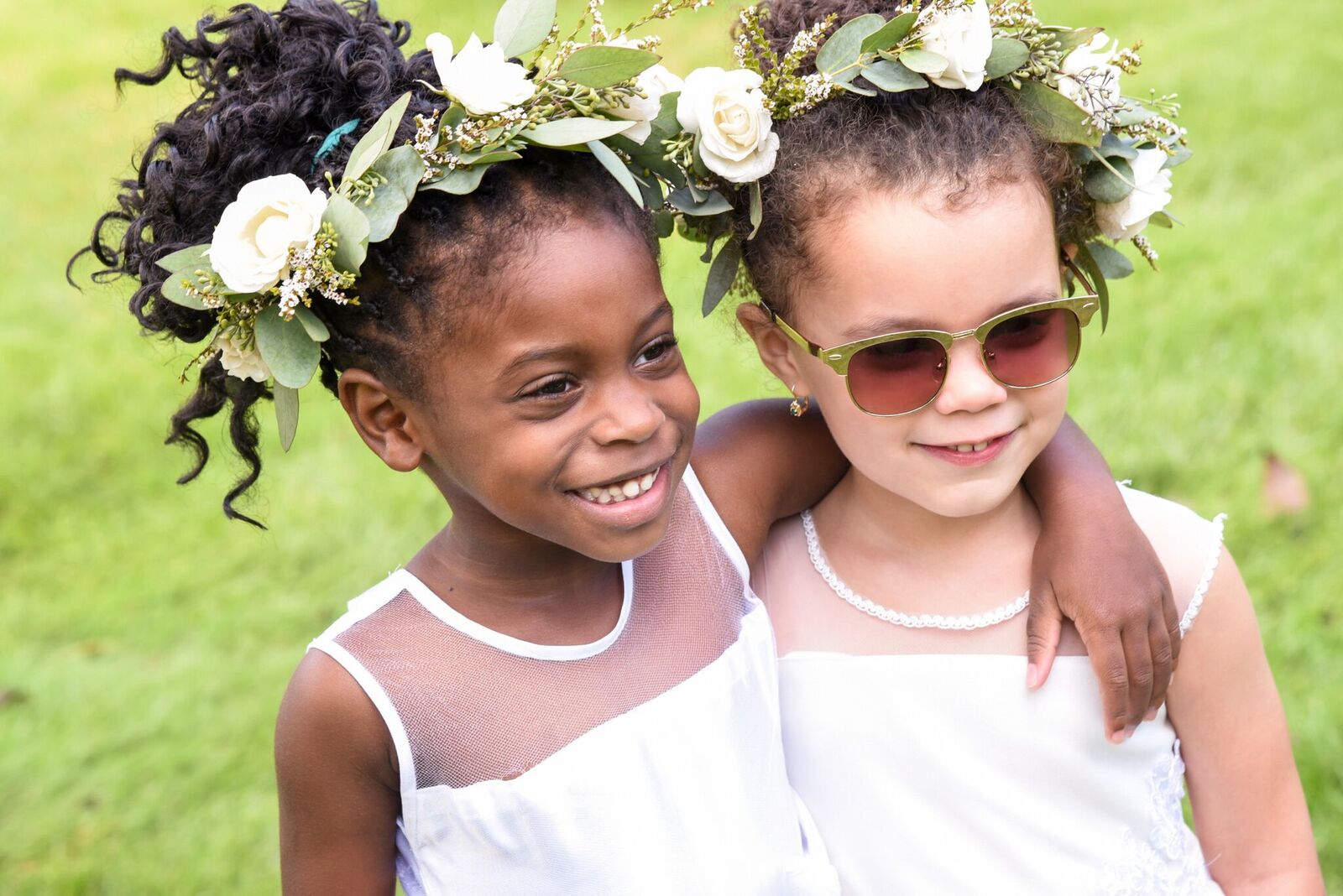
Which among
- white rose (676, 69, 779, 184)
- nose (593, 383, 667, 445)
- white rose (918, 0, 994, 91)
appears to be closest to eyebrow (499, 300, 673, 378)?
nose (593, 383, 667, 445)

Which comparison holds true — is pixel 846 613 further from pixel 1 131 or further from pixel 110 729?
pixel 1 131

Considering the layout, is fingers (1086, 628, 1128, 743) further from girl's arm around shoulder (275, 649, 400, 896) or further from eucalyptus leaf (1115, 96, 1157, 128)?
girl's arm around shoulder (275, 649, 400, 896)

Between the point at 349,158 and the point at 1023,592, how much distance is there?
4.46ft

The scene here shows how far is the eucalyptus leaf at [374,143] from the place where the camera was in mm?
1952

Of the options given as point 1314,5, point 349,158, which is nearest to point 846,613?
point 349,158

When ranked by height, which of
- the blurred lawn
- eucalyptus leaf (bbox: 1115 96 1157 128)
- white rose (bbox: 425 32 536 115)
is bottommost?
the blurred lawn

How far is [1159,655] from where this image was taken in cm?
221

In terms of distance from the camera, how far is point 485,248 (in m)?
2.00

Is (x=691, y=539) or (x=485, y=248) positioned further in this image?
(x=691, y=539)

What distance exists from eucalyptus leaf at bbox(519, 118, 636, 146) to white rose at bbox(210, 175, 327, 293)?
33 cm

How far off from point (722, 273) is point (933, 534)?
0.61 meters

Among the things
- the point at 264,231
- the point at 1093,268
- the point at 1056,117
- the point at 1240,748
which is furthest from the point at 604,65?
the point at 1240,748

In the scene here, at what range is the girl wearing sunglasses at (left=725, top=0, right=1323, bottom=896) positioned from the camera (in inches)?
84.4

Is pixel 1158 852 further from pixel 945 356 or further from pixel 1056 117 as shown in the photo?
pixel 1056 117
